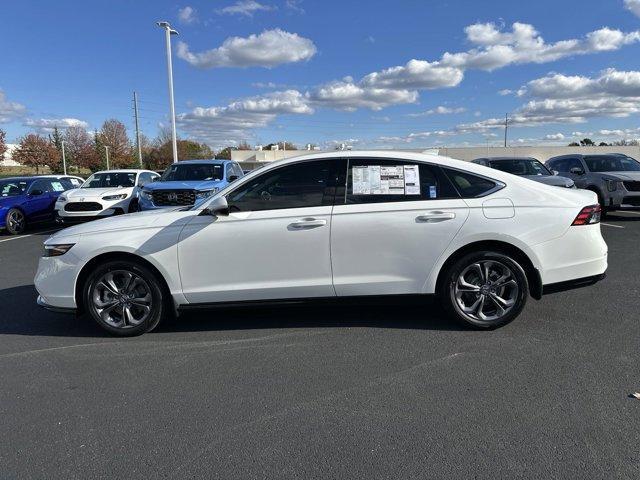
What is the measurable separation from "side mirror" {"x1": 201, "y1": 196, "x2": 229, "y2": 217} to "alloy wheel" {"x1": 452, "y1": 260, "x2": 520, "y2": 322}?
2173mm

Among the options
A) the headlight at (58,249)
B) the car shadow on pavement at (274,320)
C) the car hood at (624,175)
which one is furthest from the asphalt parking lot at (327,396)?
the car hood at (624,175)

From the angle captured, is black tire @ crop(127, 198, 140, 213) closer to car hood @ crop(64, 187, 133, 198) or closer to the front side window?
car hood @ crop(64, 187, 133, 198)

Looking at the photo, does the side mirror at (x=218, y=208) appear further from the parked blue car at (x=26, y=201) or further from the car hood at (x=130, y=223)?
the parked blue car at (x=26, y=201)

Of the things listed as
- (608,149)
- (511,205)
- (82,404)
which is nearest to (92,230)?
(82,404)

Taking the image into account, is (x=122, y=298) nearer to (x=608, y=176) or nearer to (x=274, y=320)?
(x=274, y=320)

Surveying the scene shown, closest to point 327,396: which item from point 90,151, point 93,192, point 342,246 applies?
point 342,246

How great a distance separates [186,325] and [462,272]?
2.72 meters

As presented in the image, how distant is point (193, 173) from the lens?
12.3 metres

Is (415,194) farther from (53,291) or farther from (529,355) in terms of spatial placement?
(53,291)

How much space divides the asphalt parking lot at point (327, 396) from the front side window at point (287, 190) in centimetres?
120

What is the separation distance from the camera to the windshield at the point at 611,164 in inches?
512

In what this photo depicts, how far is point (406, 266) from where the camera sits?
14.4ft

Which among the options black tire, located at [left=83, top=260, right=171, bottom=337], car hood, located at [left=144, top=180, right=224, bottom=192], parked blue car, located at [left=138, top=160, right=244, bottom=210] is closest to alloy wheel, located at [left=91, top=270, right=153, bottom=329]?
black tire, located at [left=83, top=260, right=171, bottom=337]

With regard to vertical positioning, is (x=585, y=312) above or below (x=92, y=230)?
below
